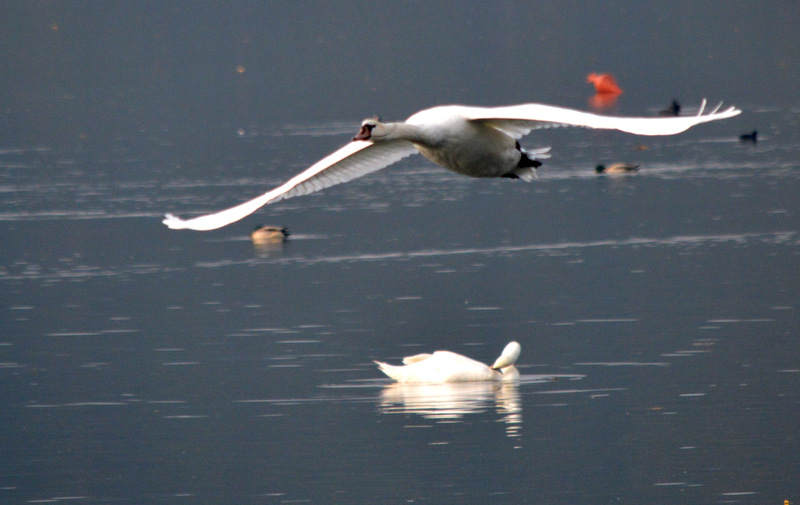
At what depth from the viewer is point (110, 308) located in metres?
28.0

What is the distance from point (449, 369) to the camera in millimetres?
20859

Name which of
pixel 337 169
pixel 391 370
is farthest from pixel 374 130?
pixel 391 370

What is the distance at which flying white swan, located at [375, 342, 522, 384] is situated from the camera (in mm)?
20766

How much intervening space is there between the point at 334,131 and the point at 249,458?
4738 centimetres

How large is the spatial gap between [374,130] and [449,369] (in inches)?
356

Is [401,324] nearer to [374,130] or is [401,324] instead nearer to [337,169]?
[337,169]

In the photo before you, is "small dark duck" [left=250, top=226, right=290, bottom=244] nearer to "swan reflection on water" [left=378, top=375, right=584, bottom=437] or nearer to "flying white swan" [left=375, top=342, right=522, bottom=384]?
"swan reflection on water" [left=378, top=375, right=584, bottom=437]

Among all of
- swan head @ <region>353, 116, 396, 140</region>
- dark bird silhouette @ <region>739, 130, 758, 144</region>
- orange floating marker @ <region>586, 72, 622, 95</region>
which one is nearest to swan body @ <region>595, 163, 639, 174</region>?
dark bird silhouette @ <region>739, 130, 758, 144</region>

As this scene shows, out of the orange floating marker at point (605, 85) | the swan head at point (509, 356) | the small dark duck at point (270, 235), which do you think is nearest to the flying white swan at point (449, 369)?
the swan head at point (509, 356)

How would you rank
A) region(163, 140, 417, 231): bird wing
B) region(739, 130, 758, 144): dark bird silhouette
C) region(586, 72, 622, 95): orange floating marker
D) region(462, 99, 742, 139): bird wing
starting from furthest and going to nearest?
region(586, 72, 622, 95): orange floating marker
region(739, 130, 758, 144): dark bird silhouette
region(163, 140, 417, 231): bird wing
region(462, 99, 742, 139): bird wing

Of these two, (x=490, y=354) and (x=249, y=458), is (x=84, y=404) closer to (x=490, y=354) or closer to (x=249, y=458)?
(x=249, y=458)

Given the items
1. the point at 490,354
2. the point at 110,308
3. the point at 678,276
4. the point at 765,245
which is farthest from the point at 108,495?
the point at 765,245

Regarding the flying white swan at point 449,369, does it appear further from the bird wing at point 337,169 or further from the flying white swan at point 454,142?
the flying white swan at point 454,142

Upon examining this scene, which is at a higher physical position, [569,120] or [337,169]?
[569,120]
